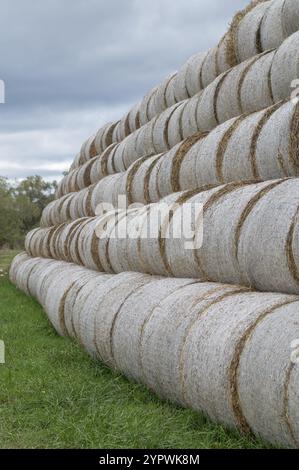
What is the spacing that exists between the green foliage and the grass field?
27.2 meters

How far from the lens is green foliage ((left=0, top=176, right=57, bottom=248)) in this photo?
3408 centimetres

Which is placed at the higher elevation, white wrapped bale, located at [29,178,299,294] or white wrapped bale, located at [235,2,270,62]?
white wrapped bale, located at [235,2,270,62]

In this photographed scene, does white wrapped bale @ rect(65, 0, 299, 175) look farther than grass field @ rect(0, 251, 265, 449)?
Yes

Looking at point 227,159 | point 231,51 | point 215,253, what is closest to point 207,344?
point 215,253

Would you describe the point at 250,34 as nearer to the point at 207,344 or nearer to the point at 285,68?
the point at 285,68

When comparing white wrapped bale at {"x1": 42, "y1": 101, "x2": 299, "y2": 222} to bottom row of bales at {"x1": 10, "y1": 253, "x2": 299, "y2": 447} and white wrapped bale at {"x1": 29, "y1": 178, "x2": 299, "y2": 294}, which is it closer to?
white wrapped bale at {"x1": 29, "y1": 178, "x2": 299, "y2": 294}

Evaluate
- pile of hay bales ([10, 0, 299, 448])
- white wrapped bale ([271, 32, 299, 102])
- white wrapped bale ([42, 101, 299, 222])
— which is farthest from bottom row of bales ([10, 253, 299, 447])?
white wrapped bale ([271, 32, 299, 102])

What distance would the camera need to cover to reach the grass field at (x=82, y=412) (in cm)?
425

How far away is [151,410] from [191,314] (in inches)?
30.4

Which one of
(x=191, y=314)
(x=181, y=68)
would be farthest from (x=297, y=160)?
(x=181, y=68)

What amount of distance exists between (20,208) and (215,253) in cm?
4685

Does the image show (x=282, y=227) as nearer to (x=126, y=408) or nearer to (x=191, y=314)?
(x=191, y=314)

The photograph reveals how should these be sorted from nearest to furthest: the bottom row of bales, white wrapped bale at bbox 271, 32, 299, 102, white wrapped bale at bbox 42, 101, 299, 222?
the bottom row of bales, white wrapped bale at bbox 42, 101, 299, 222, white wrapped bale at bbox 271, 32, 299, 102

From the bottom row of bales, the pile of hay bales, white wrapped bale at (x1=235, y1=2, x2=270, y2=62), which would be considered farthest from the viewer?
white wrapped bale at (x1=235, y1=2, x2=270, y2=62)
